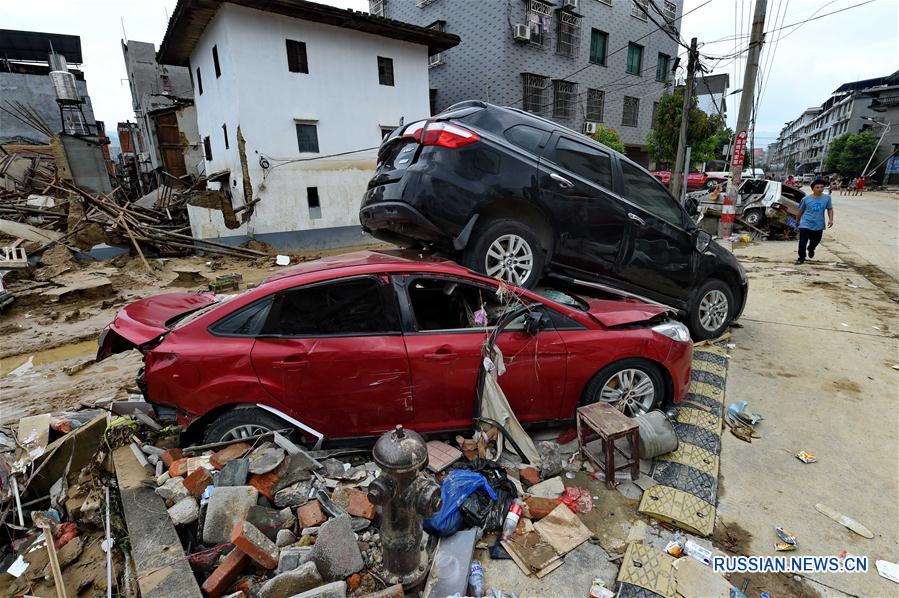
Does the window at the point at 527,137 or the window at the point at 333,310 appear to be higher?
the window at the point at 527,137

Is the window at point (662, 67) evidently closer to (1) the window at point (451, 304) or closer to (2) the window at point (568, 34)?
(2) the window at point (568, 34)

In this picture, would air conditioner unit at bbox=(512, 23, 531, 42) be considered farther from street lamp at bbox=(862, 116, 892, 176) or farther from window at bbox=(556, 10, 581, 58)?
street lamp at bbox=(862, 116, 892, 176)

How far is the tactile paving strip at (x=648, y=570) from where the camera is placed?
7.19 feet

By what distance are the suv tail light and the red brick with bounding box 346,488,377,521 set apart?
2.90 metres

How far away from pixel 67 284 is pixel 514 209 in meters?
10.4

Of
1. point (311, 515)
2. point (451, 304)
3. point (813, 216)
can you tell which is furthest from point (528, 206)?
point (813, 216)

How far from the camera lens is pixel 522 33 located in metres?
Answer: 16.8

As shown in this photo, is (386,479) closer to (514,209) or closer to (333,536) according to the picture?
(333,536)

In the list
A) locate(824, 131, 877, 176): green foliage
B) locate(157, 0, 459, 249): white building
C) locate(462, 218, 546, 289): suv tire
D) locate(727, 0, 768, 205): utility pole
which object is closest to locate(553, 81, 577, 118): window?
locate(157, 0, 459, 249): white building

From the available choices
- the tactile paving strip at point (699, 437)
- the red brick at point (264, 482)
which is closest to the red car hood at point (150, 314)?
the red brick at point (264, 482)

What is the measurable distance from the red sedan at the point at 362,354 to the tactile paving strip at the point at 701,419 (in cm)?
60

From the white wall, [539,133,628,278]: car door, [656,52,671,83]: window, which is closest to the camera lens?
[539,133,628,278]: car door

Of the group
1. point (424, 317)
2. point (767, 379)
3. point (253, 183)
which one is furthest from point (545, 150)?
point (253, 183)

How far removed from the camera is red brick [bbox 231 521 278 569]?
2.07 m
